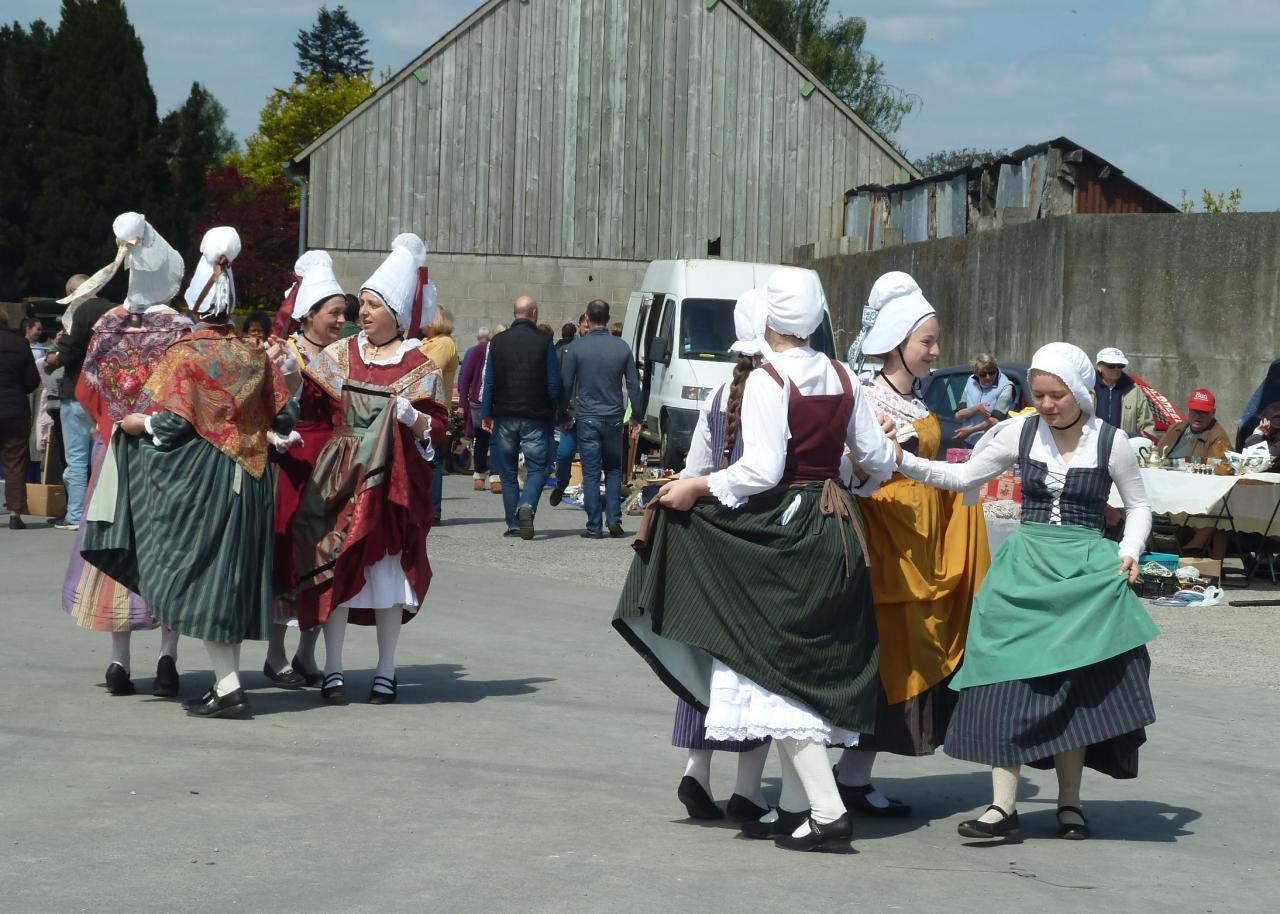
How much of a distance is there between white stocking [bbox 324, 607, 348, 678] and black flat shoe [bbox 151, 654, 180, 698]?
660 millimetres

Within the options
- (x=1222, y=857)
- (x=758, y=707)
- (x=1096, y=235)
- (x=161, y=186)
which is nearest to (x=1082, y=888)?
(x=1222, y=857)

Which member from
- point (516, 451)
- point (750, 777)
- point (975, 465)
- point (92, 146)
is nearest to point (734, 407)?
point (975, 465)

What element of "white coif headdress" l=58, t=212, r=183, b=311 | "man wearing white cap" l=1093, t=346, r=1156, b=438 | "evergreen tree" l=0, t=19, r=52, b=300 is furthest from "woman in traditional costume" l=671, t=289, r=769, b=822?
"evergreen tree" l=0, t=19, r=52, b=300

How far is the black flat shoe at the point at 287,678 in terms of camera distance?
8.08 m

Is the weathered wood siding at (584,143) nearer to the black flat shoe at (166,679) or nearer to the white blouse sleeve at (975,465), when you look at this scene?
the black flat shoe at (166,679)

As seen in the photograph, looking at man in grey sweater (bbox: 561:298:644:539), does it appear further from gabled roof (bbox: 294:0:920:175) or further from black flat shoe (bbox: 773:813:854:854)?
gabled roof (bbox: 294:0:920:175)

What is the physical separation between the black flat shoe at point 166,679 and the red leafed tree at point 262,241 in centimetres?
4699

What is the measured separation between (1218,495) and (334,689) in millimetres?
7567

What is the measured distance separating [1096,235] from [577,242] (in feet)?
49.4

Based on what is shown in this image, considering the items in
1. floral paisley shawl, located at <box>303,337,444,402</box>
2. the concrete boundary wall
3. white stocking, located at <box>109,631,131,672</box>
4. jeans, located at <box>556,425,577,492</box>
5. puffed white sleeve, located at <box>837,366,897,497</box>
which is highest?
the concrete boundary wall

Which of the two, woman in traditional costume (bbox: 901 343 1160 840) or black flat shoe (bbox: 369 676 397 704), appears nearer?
woman in traditional costume (bbox: 901 343 1160 840)

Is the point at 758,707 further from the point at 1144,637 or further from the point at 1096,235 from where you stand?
the point at 1096,235

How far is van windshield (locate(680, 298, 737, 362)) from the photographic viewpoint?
19516 millimetres

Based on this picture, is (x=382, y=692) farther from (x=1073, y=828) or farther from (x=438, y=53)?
(x=438, y=53)
